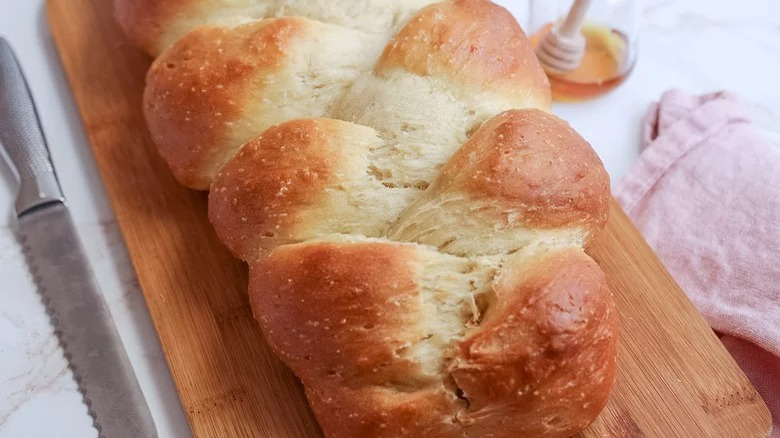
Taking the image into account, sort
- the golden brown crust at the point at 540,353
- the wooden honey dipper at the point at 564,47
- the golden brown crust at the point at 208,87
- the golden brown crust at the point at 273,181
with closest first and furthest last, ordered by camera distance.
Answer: the golden brown crust at the point at 540,353
the golden brown crust at the point at 273,181
the golden brown crust at the point at 208,87
the wooden honey dipper at the point at 564,47

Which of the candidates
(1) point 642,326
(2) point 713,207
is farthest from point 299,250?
(2) point 713,207

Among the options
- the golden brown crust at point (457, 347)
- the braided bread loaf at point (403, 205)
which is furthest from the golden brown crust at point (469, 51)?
the golden brown crust at point (457, 347)

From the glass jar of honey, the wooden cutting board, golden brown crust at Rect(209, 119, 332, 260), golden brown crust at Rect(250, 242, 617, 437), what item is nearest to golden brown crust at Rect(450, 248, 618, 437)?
golden brown crust at Rect(250, 242, 617, 437)

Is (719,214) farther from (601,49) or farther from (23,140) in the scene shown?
(23,140)

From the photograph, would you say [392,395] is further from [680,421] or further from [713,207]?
[713,207]

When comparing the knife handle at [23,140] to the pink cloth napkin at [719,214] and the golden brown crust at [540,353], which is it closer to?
the golden brown crust at [540,353]

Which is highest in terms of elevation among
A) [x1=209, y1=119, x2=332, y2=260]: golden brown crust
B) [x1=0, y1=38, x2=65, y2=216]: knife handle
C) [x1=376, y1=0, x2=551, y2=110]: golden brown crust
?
[x1=376, y1=0, x2=551, y2=110]: golden brown crust

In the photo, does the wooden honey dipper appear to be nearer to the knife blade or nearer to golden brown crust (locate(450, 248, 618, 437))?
golden brown crust (locate(450, 248, 618, 437))
